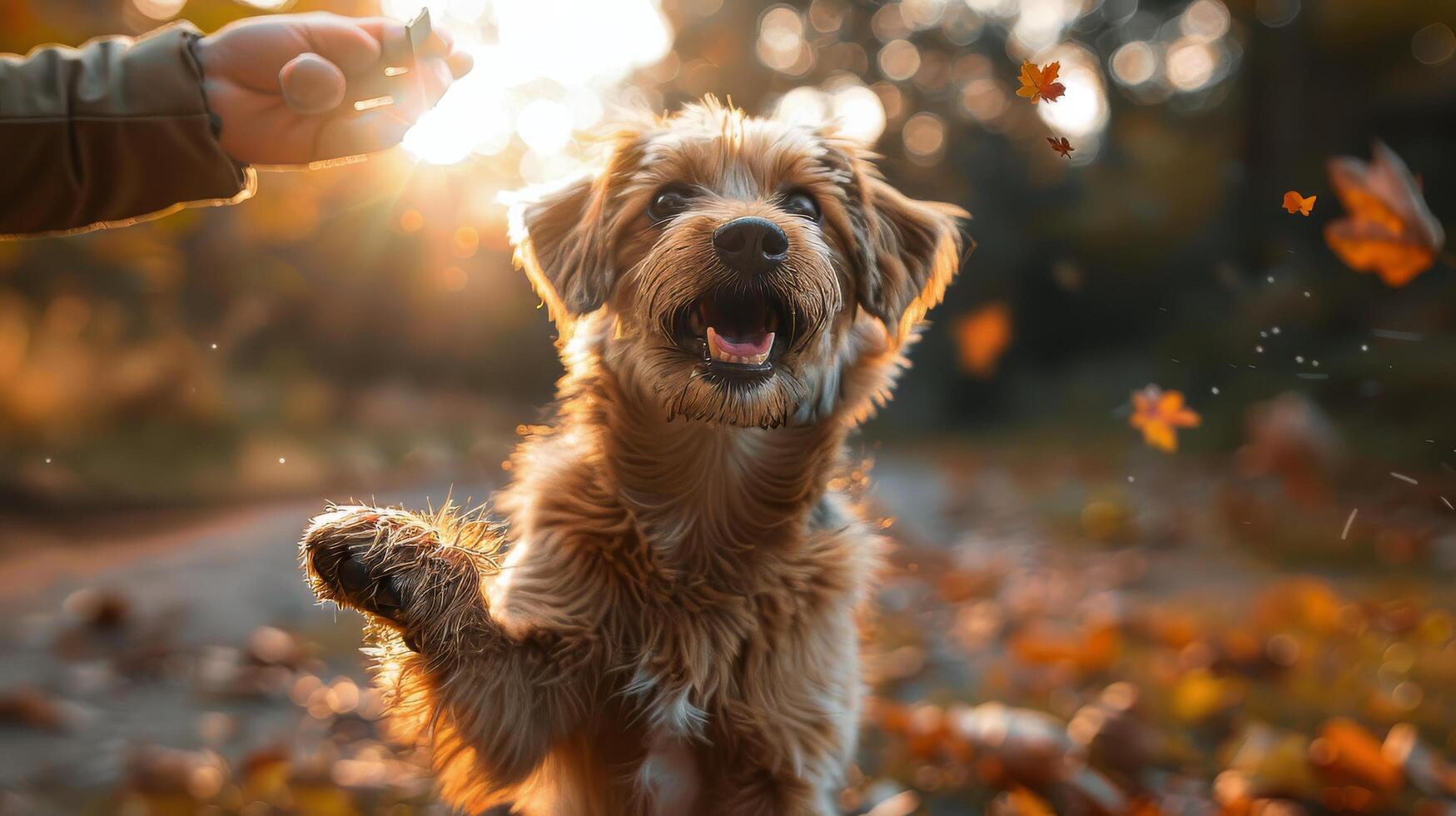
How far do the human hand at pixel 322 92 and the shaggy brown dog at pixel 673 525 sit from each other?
512 millimetres

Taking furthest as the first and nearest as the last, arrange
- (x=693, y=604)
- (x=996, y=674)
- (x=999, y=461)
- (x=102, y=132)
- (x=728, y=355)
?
(x=999, y=461) < (x=996, y=674) < (x=693, y=604) < (x=728, y=355) < (x=102, y=132)

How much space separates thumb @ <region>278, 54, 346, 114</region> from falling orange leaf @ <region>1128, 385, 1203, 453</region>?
96.4 inches

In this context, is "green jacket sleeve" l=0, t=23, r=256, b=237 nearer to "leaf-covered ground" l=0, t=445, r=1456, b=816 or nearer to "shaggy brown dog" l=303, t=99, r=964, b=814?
"shaggy brown dog" l=303, t=99, r=964, b=814

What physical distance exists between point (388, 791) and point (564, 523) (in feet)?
5.21

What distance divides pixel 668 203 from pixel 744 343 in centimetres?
46

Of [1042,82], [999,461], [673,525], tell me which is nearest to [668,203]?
[673,525]

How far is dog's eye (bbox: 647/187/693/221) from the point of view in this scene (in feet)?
7.88

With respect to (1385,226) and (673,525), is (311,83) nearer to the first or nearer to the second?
(673,525)

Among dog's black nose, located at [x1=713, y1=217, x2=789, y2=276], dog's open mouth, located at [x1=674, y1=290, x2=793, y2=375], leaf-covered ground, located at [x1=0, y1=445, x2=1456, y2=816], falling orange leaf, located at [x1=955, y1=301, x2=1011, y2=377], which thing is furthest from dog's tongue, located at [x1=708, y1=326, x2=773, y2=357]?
falling orange leaf, located at [x1=955, y1=301, x2=1011, y2=377]

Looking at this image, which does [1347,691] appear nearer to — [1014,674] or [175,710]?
[1014,674]

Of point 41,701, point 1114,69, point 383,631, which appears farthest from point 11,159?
point 1114,69

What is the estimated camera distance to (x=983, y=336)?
39.2 feet

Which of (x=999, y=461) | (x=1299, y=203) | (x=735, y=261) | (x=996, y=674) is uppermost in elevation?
(x=1299, y=203)

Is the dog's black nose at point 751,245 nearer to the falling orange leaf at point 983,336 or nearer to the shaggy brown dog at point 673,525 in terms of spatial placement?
the shaggy brown dog at point 673,525
